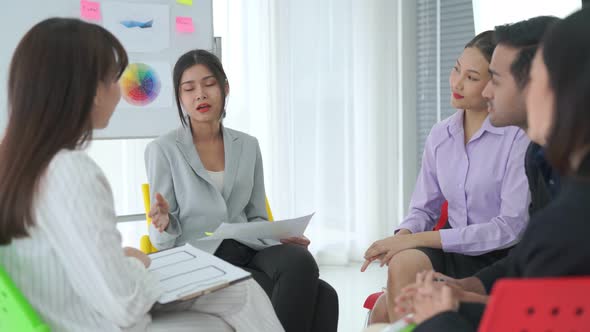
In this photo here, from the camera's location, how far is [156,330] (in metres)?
1.35

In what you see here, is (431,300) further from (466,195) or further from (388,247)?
(466,195)

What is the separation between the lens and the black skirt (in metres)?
1.88

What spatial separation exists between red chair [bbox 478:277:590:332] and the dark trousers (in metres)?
1.22

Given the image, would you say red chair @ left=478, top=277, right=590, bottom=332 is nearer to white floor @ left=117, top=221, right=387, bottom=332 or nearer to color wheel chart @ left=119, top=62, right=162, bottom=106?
white floor @ left=117, top=221, right=387, bottom=332

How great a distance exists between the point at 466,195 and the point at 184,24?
158 centimetres

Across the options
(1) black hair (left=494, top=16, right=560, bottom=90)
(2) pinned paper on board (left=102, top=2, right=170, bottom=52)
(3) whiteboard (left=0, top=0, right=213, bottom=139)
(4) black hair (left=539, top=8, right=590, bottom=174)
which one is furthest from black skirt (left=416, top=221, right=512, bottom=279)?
(2) pinned paper on board (left=102, top=2, right=170, bottom=52)

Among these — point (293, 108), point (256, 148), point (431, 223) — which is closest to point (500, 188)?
point (431, 223)

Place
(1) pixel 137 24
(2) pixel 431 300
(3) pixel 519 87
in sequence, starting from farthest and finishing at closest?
1. (1) pixel 137 24
2. (3) pixel 519 87
3. (2) pixel 431 300

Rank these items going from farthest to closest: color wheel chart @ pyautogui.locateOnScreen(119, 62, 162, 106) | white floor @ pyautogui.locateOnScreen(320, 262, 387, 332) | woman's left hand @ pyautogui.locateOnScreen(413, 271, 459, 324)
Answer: white floor @ pyautogui.locateOnScreen(320, 262, 387, 332), color wheel chart @ pyautogui.locateOnScreen(119, 62, 162, 106), woman's left hand @ pyautogui.locateOnScreen(413, 271, 459, 324)

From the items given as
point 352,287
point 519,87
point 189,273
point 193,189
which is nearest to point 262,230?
point 193,189

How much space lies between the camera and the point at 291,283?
200 centimetres

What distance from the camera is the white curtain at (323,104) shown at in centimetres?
375

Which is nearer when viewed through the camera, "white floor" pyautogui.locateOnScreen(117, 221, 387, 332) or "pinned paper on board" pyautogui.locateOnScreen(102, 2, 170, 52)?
"pinned paper on board" pyautogui.locateOnScreen(102, 2, 170, 52)

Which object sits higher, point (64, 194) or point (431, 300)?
point (64, 194)
